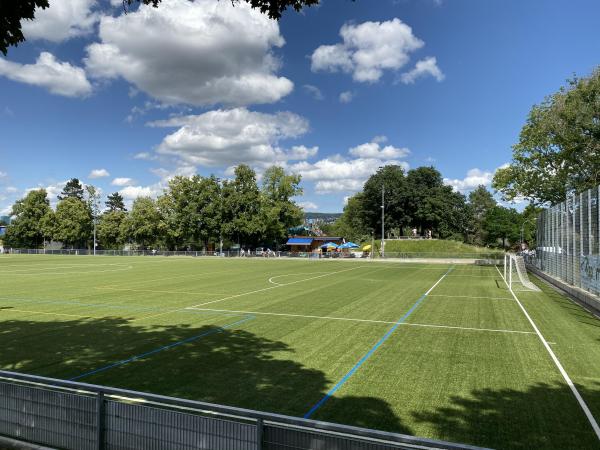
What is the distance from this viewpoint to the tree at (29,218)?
9612cm

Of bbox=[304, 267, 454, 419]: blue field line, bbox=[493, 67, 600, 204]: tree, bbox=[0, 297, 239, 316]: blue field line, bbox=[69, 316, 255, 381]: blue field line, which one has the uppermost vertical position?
bbox=[493, 67, 600, 204]: tree

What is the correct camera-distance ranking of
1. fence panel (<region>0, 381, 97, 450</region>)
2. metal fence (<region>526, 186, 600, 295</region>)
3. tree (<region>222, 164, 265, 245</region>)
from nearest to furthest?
fence panel (<region>0, 381, 97, 450</region>) < metal fence (<region>526, 186, 600, 295</region>) < tree (<region>222, 164, 265, 245</region>)

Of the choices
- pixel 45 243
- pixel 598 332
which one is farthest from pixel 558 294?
pixel 45 243

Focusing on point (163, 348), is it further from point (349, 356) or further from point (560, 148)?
point (560, 148)

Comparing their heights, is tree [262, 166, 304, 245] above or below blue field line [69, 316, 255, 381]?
above

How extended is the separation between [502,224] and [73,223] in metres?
102

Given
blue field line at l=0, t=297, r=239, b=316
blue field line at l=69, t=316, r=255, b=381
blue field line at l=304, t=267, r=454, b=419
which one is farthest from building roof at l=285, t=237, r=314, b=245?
blue field line at l=69, t=316, r=255, b=381

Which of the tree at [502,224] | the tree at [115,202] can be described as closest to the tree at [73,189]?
the tree at [115,202]

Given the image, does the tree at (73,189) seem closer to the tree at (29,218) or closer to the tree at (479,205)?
the tree at (29,218)

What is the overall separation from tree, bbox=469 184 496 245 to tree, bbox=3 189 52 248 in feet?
383

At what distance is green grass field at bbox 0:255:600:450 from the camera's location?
6961mm

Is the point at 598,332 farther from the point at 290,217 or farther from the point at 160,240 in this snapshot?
the point at 160,240

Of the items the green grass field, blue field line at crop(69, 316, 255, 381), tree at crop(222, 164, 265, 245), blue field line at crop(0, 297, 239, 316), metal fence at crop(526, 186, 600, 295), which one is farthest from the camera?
tree at crop(222, 164, 265, 245)

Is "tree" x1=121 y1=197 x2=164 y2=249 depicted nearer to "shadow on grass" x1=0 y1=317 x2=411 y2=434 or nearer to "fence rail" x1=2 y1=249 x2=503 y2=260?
"fence rail" x1=2 y1=249 x2=503 y2=260
